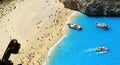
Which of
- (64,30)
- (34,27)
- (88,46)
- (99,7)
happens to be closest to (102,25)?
(88,46)

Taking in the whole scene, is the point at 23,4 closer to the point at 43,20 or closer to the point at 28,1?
the point at 28,1

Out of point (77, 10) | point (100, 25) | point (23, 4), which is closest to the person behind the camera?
point (100, 25)

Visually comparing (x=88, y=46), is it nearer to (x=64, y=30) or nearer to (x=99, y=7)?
(x=64, y=30)

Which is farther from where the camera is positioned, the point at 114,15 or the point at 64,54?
the point at 114,15

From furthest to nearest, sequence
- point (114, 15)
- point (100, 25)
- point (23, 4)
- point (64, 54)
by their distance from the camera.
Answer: point (23, 4), point (114, 15), point (100, 25), point (64, 54)

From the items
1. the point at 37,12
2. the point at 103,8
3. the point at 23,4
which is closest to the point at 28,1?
the point at 23,4

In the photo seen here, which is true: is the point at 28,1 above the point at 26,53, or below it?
above

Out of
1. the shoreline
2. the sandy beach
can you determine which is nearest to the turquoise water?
the shoreline

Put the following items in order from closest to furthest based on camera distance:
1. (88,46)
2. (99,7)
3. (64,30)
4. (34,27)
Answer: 1. (88,46)
2. (64,30)
3. (34,27)
4. (99,7)
